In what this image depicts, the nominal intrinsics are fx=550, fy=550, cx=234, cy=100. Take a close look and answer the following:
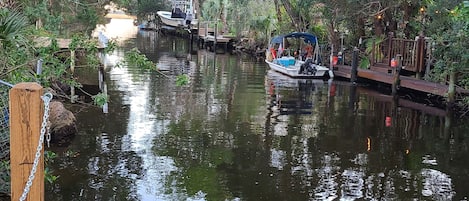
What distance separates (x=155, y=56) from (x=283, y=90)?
54.4 ft

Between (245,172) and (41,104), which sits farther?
(245,172)

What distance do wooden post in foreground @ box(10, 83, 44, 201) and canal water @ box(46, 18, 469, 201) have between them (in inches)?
192

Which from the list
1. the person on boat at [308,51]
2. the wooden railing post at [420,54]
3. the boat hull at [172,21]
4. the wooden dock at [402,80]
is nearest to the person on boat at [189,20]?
the boat hull at [172,21]

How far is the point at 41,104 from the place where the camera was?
3240mm

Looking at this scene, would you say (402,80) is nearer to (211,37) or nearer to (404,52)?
(404,52)

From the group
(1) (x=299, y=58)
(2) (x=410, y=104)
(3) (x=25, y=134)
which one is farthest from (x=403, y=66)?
(3) (x=25, y=134)

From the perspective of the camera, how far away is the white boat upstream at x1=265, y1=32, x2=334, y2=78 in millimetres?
24406

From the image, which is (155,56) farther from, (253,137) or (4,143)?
(4,143)

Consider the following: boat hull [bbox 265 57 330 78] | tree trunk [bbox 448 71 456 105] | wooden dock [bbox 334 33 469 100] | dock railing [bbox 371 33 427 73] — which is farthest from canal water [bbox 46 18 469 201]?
boat hull [bbox 265 57 330 78]

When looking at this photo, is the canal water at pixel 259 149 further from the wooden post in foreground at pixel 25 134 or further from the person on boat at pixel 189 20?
the person on boat at pixel 189 20

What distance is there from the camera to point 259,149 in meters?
11.1

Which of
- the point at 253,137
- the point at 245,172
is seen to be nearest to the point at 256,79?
the point at 253,137

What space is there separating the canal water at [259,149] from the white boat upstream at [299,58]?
5.15 meters

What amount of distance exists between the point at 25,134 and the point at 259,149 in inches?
325
